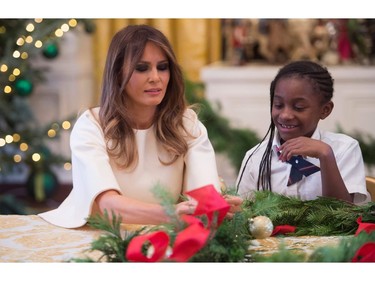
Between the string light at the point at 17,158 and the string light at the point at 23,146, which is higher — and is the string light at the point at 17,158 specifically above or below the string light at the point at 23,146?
below

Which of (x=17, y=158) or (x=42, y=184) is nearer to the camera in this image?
(x=17, y=158)

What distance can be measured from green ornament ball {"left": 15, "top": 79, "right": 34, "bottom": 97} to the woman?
190 centimetres

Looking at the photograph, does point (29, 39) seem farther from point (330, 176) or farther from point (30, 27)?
point (330, 176)

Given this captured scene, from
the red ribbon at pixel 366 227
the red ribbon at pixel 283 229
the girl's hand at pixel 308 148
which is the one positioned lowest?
the red ribbon at pixel 283 229

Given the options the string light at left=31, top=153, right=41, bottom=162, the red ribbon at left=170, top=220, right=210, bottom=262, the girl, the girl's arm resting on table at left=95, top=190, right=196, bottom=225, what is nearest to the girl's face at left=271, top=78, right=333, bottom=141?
the girl

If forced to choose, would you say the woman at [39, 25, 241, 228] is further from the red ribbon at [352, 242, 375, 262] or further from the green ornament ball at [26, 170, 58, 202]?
the green ornament ball at [26, 170, 58, 202]

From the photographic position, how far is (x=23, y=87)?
11.0ft

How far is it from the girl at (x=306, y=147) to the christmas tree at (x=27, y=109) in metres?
1.76

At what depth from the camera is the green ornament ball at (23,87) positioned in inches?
132

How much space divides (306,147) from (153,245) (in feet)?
1.44

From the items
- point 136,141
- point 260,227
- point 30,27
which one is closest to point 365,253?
point 260,227

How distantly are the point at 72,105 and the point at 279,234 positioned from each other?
96.3 inches

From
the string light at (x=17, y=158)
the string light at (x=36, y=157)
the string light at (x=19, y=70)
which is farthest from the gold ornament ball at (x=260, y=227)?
the string light at (x=17, y=158)

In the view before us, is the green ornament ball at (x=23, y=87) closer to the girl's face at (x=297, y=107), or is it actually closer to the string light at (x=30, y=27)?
the string light at (x=30, y=27)
